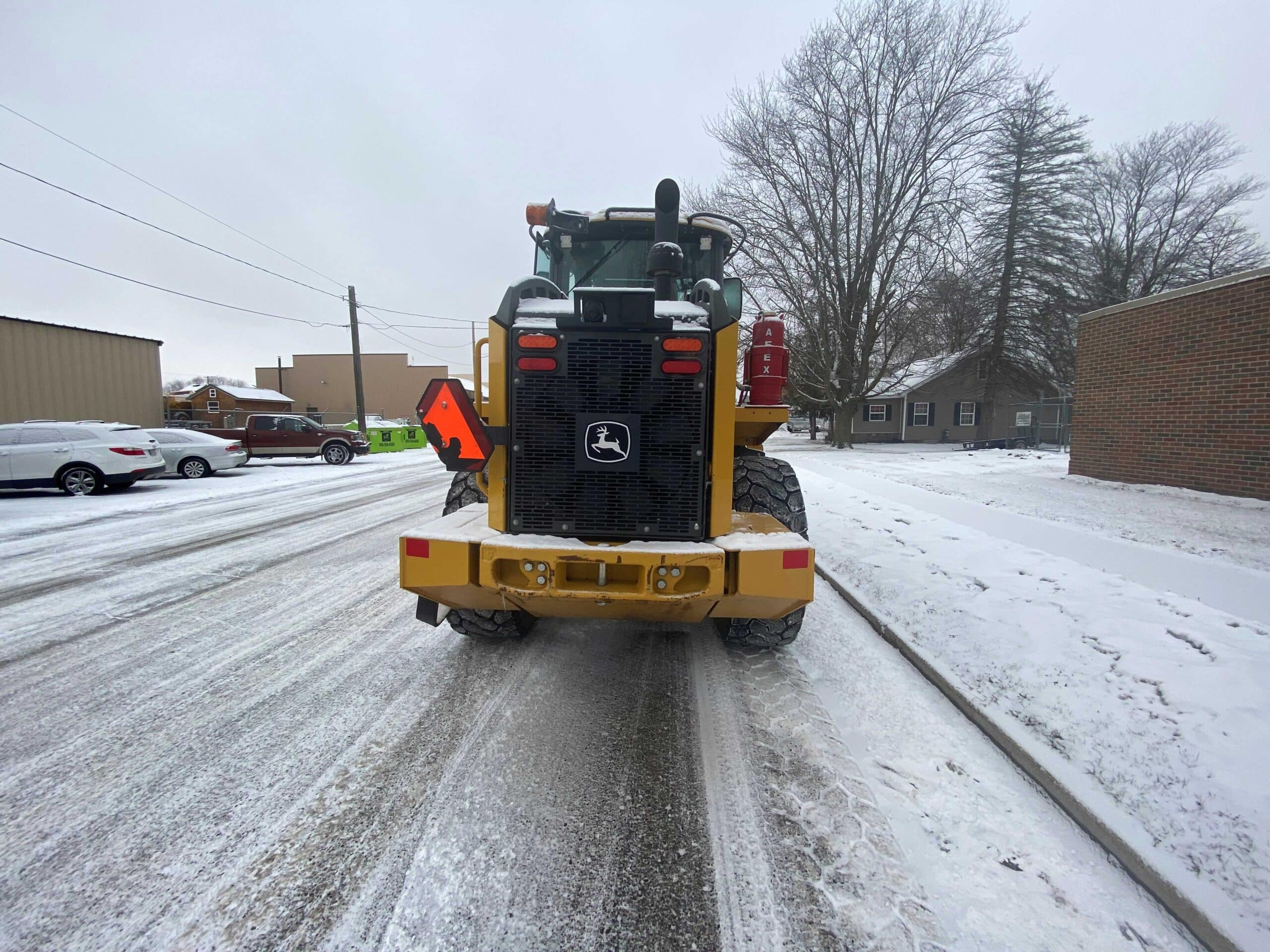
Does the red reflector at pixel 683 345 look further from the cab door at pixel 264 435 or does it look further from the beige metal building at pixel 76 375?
the beige metal building at pixel 76 375

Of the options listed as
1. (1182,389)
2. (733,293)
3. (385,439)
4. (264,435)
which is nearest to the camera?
(733,293)

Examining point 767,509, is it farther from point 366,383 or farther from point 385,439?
point 366,383

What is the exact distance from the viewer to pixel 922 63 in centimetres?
1962

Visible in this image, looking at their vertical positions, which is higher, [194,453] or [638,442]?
[638,442]

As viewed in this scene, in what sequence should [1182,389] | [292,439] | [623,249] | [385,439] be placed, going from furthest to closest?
1. [385,439]
2. [292,439]
3. [1182,389]
4. [623,249]

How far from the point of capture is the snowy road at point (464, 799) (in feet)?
5.52

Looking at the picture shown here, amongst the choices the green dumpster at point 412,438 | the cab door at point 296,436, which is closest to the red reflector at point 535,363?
the cab door at point 296,436

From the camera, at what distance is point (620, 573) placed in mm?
2641

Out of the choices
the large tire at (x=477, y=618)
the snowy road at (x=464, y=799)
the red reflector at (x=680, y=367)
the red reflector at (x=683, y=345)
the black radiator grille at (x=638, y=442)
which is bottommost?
the snowy road at (x=464, y=799)

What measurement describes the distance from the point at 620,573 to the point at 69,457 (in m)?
13.4

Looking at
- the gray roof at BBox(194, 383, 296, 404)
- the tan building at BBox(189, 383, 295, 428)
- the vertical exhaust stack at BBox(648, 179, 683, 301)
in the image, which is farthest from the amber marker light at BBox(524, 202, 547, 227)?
the gray roof at BBox(194, 383, 296, 404)

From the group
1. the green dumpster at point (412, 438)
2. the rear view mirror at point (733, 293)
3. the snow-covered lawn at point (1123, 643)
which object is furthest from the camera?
the green dumpster at point (412, 438)

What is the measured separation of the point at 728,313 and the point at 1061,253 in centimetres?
2753

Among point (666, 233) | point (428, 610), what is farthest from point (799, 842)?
point (666, 233)
